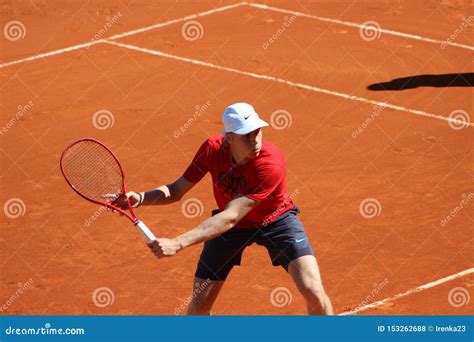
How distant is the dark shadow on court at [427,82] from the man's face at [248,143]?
8.01m

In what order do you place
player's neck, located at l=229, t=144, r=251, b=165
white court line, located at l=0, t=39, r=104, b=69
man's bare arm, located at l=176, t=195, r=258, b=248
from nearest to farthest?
man's bare arm, located at l=176, t=195, r=258, b=248, player's neck, located at l=229, t=144, r=251, b=165, white court line, located at l=0, t=39, r=104, b=69

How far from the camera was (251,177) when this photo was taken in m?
9.38

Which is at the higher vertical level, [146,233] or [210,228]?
A: [210,228]

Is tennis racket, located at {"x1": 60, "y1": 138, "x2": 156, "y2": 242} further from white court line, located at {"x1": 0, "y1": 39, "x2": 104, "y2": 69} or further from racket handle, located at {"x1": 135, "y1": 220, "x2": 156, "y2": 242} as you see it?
white court line, located at {"x1": 0, "y1": 39, "x2": 104, "y2": 69}

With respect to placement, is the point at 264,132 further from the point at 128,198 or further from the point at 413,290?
the point at 128,198

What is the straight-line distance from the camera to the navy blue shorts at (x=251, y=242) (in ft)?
31.6

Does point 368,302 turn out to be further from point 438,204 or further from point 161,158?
point 161,158

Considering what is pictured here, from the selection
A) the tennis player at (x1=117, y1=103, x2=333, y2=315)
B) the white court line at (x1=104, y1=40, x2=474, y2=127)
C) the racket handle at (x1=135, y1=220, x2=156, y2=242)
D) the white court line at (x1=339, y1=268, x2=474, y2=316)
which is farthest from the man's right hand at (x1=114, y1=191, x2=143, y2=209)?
the white court line at (x1=104, y1=40, x2=474, y2=127)

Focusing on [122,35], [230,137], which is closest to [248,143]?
[230,137]

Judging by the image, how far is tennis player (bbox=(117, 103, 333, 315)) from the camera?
30.5 ft

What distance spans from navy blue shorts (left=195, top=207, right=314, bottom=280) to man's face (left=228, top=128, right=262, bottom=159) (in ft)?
2.20

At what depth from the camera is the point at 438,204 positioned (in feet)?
44.1

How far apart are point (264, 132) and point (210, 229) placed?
6769mm

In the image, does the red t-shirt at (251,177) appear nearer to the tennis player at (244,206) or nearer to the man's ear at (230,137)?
the tennis player at (244,206)
